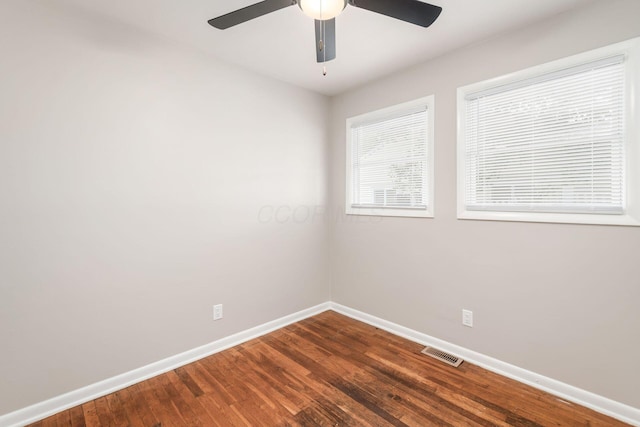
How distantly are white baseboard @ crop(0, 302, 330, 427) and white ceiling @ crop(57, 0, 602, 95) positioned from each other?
248 centimetres

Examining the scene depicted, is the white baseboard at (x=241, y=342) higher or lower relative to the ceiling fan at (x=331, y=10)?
lower

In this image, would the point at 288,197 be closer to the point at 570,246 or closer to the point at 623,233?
the point at 570,246

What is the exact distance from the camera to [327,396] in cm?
198

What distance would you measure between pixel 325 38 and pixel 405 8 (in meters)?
0.44

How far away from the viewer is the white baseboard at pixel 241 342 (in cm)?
176

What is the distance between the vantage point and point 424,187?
2.70m

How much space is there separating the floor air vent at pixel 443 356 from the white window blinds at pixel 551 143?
1.23m

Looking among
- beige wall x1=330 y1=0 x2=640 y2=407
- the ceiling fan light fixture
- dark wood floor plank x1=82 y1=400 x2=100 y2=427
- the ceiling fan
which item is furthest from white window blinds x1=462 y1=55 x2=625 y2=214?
dark wood floor plank x1=82 y1=400 x2=100 y2=427

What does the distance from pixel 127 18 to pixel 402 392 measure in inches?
125

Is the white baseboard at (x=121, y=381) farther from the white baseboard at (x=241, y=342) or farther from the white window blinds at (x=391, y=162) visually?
the white window blinds at (x=391, y=162)

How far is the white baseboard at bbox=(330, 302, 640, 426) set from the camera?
5.79 ft

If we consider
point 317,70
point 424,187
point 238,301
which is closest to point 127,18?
point 317,70

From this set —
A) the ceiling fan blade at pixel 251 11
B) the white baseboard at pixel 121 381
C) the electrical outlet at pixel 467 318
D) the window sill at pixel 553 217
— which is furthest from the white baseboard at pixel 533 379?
the ceiling fan blade at pixel 251 11

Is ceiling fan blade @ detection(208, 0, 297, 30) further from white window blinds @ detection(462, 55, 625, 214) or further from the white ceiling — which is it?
white window blinds @ detection(462, 55, 625, 214)
